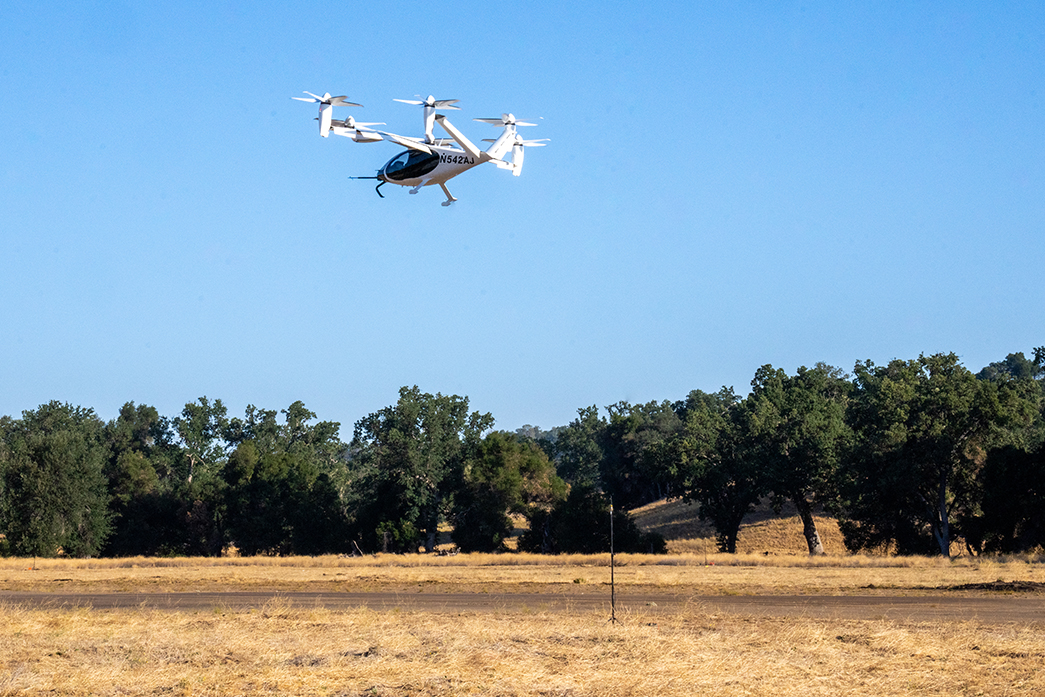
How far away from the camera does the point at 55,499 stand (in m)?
75.1

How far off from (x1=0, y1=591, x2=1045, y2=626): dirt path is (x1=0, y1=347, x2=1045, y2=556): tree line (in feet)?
96.5

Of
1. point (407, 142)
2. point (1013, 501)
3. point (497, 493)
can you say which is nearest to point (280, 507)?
Result: point (497, 493)

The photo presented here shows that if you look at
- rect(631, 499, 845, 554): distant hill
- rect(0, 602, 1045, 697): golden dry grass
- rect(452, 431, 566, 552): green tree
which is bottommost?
rect(0, 602, 1045, 697): golden dry grass

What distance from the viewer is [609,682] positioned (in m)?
16.2

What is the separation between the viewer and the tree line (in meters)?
58.1

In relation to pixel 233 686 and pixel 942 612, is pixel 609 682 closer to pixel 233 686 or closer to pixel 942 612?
pixel 233 686

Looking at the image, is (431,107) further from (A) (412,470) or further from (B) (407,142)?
(A) (412,470)

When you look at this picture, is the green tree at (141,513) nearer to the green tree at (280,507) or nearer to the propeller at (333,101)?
the green tree at (280,507)

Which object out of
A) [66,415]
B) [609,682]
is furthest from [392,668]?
[66,415]

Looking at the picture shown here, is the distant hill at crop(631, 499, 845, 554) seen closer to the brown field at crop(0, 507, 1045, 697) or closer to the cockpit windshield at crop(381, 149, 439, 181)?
the brown field at crop(0, 507, 1045, 697)

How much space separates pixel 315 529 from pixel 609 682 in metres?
65.1

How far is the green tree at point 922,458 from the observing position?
5791 centimetres

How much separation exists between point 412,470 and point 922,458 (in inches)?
1454

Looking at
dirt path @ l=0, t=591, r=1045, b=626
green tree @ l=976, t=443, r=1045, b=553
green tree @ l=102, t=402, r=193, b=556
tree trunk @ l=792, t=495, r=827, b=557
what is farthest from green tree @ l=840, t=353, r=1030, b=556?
green tree @ l=102, t=402, r=193, b=556
